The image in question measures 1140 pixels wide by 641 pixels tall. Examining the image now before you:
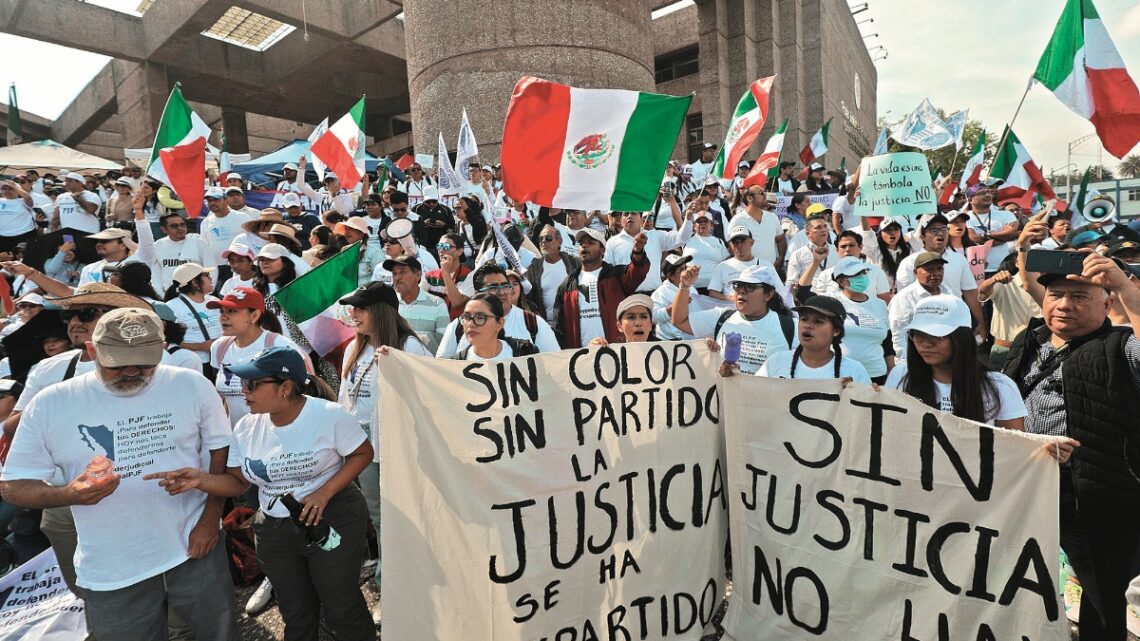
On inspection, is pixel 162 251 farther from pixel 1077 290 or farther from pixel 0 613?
pixel 1077 290

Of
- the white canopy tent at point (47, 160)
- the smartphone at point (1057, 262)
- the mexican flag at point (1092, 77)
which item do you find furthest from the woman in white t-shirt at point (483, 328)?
the white canopy tent at point (47, 160)

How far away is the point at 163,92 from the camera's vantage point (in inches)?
1041

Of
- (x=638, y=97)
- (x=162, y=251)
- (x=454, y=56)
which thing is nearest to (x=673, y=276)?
(x=638, y=97)

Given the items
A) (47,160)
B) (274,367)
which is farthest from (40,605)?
(47,160)

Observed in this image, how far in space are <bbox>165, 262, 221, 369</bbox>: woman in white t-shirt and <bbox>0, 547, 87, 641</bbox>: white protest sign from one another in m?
1.78

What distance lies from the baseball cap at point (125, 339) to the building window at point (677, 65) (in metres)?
28.5

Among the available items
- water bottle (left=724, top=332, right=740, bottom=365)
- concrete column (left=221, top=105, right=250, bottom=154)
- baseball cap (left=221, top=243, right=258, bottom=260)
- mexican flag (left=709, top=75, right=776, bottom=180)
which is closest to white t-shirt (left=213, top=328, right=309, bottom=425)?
baseball cap (left=221, top=243, right=258, bottom=260)

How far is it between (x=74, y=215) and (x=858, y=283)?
11.5 m

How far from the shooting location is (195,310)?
4.80 metres

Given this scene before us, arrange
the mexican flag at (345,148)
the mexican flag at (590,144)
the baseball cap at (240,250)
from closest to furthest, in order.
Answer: the mexican flag at (590,144)
the baseball cap at (240,250)
the mexican flag at (345,148)

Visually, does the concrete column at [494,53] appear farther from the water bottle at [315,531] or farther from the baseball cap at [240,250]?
the water bottle at [315,531]

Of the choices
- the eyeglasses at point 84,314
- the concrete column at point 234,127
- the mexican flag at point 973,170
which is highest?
the concrete column at point 234,127

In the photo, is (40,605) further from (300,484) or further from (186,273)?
(186,273)

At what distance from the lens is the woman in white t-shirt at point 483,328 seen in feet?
11.8
